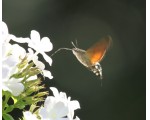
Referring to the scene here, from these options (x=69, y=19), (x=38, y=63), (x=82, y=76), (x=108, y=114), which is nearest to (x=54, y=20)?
(x=69, y=19)

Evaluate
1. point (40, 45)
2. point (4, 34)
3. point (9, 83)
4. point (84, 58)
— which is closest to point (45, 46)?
point (40, 45)

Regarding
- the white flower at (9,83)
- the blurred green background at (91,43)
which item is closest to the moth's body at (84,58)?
the white flower at (9,83)

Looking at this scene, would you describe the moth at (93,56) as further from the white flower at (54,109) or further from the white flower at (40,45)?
the white flower at (54,109)

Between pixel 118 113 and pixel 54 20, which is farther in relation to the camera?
pixel 54 20

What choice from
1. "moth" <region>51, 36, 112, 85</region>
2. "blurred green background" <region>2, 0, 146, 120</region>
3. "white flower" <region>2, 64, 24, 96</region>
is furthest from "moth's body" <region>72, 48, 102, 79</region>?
"blurred green background" <region>2, 0, 146, 120</region>

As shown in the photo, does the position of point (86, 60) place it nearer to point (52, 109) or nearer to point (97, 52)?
point (97, 52)

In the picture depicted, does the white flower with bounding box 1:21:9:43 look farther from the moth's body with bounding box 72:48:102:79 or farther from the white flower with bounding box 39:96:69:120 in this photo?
the moth's body with bounding box 72:48:102:79

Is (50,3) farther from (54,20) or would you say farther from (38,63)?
(38,63)
